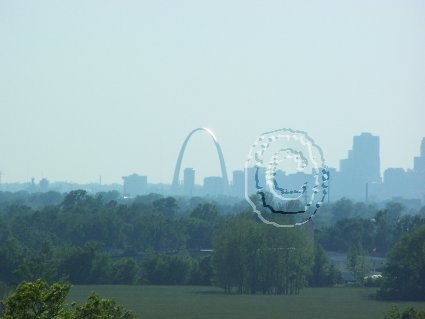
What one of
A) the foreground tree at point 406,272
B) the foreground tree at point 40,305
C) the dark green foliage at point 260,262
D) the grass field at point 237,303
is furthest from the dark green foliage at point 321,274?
the foreground tree at point 40,305

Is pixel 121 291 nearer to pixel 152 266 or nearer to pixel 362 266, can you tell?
pixel 152 266

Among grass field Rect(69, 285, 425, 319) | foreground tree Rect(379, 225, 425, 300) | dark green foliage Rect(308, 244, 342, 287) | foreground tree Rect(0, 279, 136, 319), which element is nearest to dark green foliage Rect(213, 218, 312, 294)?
grass field Rect(69, 285, 425, 319)

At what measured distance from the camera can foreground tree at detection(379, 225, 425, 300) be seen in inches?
2308

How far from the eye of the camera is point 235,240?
65.6 metres

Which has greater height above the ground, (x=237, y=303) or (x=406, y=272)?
(x=406, y=272)

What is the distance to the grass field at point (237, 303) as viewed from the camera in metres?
50.1

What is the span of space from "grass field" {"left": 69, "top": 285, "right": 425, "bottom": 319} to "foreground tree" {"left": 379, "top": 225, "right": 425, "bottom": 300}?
132 centimetres

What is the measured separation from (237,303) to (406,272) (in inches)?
362

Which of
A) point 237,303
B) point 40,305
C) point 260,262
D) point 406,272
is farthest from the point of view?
point 260,262

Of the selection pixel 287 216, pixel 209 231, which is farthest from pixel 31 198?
pixel 287 216

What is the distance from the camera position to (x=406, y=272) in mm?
59562

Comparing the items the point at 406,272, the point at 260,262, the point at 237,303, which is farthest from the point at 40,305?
the point at 260,262

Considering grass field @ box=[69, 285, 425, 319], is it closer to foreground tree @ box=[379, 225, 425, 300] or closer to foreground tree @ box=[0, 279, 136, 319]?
foreground tree @ box=[379, 225, 425, 300]

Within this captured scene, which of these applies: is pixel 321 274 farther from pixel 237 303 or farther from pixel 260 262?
pixel 237 303
